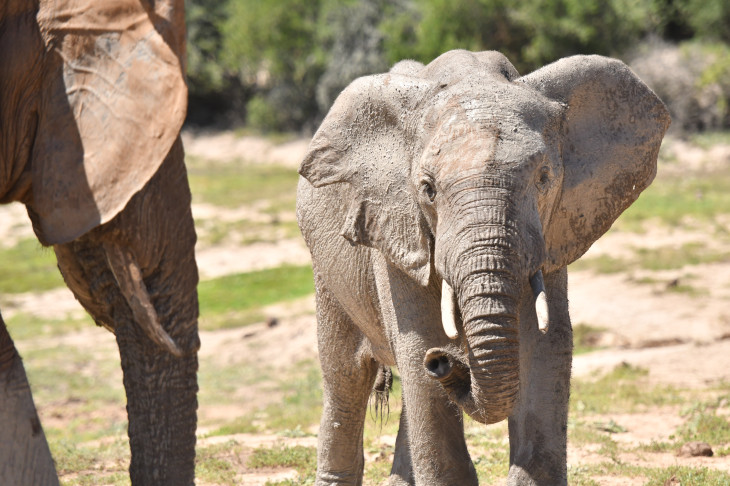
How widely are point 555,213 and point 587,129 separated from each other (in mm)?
341

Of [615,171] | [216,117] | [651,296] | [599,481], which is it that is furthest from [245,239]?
[216,117]

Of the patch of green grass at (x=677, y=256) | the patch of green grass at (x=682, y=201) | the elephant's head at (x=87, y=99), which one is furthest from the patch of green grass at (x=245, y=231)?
the elephant's head at (x=87, y=99)

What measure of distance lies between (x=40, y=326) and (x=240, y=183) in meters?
10.7

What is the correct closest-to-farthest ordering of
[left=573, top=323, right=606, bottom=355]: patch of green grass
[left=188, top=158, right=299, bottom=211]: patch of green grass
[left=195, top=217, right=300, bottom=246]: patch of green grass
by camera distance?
1. [left=573, top=323, right=606, bottom=355]: patch of green grass
2. [left=195, top=217, right=300, bottom=246]: patch of green grass
3. [left=188, top=158, right=299, bottom=211]: patch of green grass

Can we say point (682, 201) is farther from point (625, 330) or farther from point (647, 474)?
point (647, 474)

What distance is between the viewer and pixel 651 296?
10336 millimetres

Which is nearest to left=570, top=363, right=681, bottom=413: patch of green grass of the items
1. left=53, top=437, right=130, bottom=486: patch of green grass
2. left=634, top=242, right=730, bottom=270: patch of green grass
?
left=53, top=437, right=130, bottom=486: patch of green grass

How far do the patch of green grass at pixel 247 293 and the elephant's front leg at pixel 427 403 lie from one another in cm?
791

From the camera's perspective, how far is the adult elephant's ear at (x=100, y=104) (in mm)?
3396

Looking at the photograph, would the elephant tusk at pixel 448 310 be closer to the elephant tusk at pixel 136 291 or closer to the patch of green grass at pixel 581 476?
the elephant tusk at pixel 136 291

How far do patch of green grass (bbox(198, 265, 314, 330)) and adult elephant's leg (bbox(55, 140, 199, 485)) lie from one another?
7.85 m

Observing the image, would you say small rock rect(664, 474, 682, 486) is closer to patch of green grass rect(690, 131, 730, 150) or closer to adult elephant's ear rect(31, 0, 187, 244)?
adult elephant's ear rect(31, 0, 187, 244)

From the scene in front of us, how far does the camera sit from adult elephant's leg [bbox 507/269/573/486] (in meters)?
3.62

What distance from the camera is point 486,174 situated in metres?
3.30
